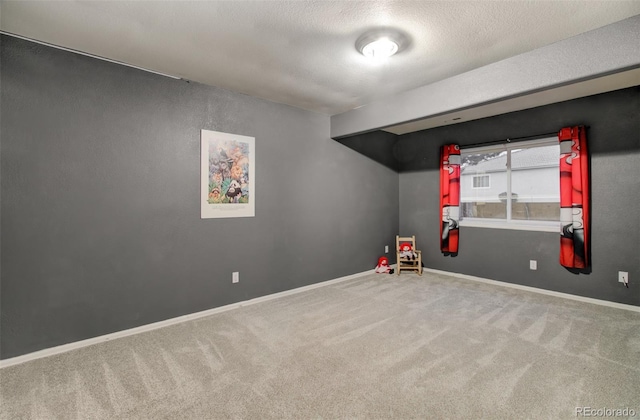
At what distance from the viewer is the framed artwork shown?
9.80 ft

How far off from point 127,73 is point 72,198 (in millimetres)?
1192

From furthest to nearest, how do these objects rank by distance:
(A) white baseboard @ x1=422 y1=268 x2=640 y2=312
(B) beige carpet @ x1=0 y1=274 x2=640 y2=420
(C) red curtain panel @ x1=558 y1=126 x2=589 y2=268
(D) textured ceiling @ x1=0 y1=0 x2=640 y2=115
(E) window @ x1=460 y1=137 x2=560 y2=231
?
(E) window @ x1=460 y1=137 x2=560 y2=231 → (C) red curtain panel @ x1=558 y1=126 x2=589 y2=268 → (A) white baseboard @ x1=422 y1=268 x2=640 y2=312 → (D) textured ceiling @ x1=0 y1=0 x2=640 y2=115 → (B) beige carpet @ x1=0 y1=274 x2=640 y2=420

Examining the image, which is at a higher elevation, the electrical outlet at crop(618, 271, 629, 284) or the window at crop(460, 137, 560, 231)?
the window at crop(460, 137, 560, 231)

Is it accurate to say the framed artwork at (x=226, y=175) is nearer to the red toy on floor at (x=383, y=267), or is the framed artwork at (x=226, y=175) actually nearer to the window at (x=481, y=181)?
the red toy on floor at (x=383, y=267)

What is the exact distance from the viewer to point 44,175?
2203mm

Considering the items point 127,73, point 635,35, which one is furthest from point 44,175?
point 635,35

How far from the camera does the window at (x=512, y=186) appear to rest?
3.78 metres

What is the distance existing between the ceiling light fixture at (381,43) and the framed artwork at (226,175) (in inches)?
65.3

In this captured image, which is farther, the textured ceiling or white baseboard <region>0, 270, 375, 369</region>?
white baseboard <region>0, 270, 375, 369</region>

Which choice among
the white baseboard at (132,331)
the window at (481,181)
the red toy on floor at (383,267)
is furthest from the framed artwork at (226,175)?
the window at (481,181)

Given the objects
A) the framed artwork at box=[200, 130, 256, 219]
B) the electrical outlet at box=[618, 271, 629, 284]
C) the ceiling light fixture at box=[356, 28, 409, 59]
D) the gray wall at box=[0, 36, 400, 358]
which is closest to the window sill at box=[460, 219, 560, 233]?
the electrical outlet at box=[618, 271, 629, 284]

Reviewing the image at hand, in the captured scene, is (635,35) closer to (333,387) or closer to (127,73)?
(333,387)

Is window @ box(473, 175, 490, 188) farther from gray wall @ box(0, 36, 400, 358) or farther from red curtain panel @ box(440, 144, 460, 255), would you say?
gray wall @ box(0, 36, 400, 358)

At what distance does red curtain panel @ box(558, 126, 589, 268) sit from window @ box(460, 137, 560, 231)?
10.5 inches
